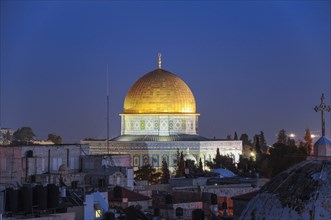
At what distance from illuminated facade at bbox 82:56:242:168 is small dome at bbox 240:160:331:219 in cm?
6106

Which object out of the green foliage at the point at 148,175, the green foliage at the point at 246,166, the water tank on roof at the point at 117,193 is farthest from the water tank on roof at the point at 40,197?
the green foliage at the point at 246,166

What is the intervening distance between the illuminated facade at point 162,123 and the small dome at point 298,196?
6106cm

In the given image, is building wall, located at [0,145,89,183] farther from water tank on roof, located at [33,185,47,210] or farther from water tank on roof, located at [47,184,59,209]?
water tank on roof, located at [33,185,47,210]

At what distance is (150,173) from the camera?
73.3m

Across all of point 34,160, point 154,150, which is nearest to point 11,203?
point 34,160

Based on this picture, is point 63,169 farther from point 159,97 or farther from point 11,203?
point 159,97

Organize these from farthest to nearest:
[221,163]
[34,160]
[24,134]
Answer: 1. [24,134]
2. [221,163]
3. [34,160]

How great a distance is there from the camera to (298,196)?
22469mm

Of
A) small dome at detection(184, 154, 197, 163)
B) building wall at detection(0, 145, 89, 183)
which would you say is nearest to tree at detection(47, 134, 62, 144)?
small dome at detection(184, 154, 197, 163)

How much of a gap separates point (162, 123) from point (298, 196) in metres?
66.6

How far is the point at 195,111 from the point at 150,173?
750 inches

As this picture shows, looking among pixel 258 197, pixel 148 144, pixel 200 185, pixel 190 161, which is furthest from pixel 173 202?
pixel 148 144

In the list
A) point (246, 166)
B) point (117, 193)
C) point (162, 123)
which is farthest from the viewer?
point (162, 123)

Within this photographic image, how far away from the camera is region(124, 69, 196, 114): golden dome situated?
293ft
